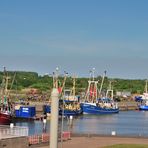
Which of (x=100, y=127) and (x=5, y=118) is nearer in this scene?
(x=5, y=118)

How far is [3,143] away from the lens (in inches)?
1769

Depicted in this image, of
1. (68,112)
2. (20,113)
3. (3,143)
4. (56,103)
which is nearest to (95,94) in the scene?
(68,112)

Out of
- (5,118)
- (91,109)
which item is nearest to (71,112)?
(91,109)

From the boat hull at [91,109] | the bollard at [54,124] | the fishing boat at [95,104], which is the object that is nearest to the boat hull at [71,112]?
the boat hull at [91,109]

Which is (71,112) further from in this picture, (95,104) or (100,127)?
(100,127)

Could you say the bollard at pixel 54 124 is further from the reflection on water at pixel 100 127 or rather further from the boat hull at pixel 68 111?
the boat hull at pixel 68 111

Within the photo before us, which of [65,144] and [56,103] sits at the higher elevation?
[56,103]

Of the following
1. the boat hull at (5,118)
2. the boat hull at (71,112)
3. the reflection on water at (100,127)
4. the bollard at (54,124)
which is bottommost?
the reflection on water at (100,127)

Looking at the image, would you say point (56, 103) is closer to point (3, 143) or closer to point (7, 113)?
point (3, 143)

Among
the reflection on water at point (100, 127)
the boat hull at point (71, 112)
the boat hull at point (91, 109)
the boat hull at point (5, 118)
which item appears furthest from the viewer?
the boat hull at point (91, 109)

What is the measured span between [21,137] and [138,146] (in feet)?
34.7

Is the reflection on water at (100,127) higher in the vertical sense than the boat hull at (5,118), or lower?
lower

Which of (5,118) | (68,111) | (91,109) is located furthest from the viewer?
(91,109)

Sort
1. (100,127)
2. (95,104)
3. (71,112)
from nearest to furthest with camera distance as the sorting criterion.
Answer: (100,127), (71,112), (95,104)
